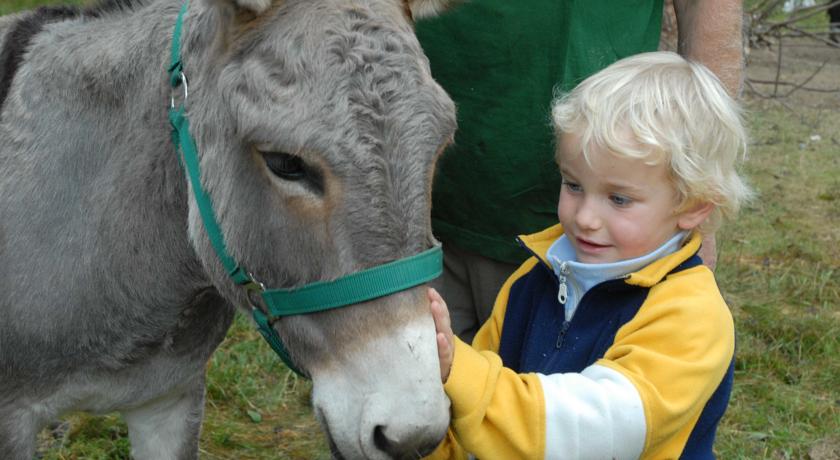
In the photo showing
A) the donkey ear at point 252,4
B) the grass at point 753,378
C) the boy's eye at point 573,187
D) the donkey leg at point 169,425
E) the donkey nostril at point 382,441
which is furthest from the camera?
the grass at point 753,378

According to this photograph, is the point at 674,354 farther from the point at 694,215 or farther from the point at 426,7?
the point at 426,7

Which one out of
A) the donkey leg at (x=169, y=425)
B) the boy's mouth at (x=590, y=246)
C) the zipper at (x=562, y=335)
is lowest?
the donkey leg at (x=169, y=425)

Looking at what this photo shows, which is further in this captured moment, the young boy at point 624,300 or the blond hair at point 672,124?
the blond hair at point 672,124

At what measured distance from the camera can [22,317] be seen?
7.80 ft

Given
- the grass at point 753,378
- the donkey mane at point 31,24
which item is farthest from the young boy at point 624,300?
the grass at point 753,378

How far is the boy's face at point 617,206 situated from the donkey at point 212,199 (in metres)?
0.38

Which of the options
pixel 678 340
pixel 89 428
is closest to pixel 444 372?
pixel 678 340

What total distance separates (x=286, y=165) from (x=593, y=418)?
2.61 ft

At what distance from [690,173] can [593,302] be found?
380mm

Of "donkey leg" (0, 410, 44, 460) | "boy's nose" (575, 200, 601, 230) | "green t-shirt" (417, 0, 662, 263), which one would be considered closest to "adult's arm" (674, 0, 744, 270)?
"green t-shirt" (417, 0, 662, 263)

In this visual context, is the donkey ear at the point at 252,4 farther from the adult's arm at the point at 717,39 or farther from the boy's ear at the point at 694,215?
the adult's arm at the point at 717,39

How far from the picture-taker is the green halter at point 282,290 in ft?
6.01

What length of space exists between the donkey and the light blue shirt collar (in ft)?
1.55

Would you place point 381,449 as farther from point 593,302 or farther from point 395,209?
point 593,302
